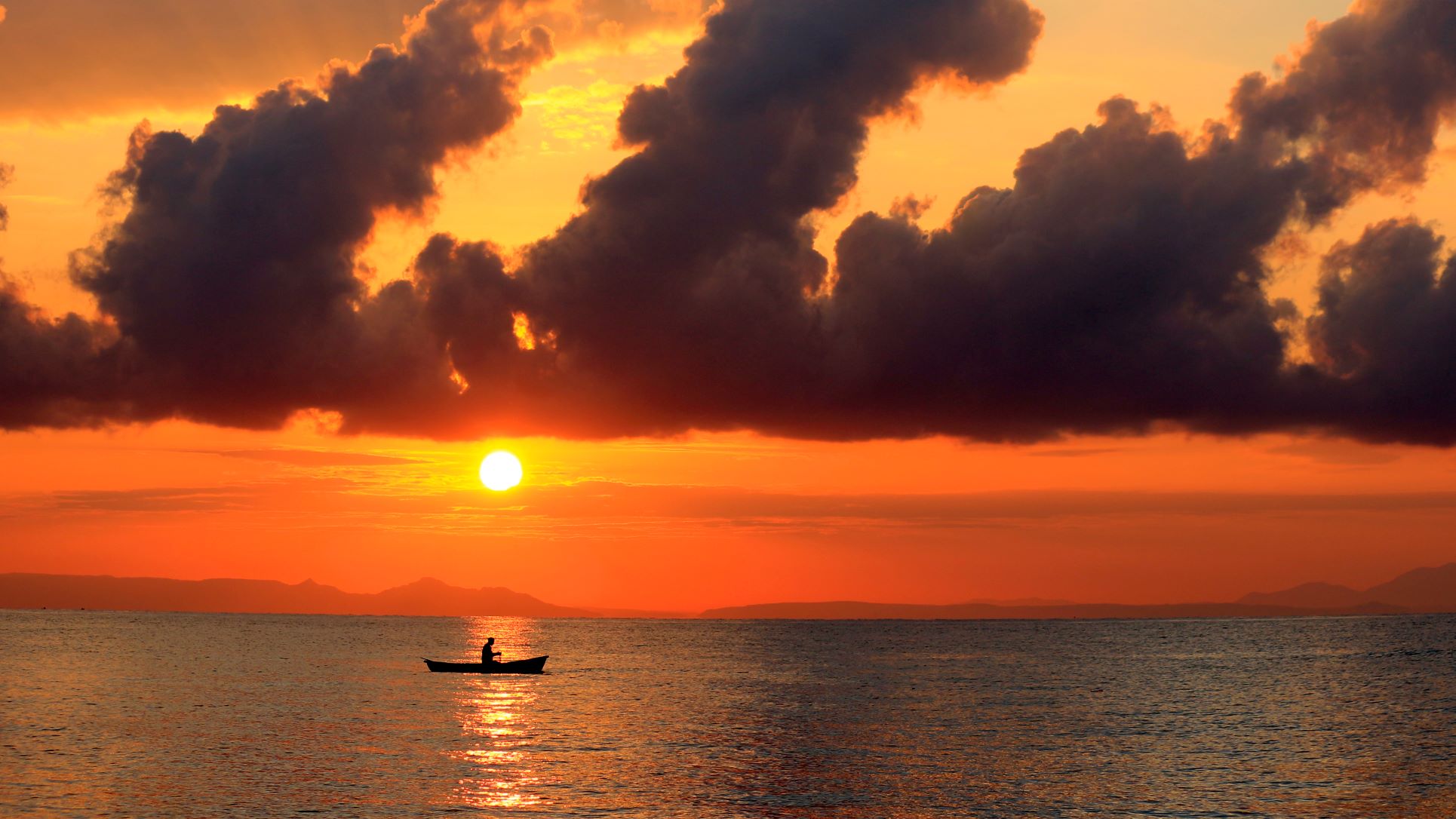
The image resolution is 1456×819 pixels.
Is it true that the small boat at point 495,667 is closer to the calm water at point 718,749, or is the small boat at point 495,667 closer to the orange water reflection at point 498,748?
the calm water at point 718,749

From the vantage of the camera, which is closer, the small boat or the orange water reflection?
the orange water reflection

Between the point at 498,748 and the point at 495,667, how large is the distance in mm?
78053

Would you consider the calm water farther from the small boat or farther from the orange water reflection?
the small boat

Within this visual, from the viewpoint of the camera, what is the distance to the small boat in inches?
6590

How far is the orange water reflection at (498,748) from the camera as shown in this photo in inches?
2805

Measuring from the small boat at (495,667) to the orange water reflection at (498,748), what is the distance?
17.2 meters

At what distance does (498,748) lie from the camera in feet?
299

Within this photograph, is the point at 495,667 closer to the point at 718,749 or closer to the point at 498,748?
the point at 498,748

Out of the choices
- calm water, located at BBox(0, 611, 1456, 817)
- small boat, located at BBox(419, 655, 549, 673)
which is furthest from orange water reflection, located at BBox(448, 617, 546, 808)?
small boat, located at BBox(419, 655, 549, 673)

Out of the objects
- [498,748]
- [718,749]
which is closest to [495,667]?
[498,748]

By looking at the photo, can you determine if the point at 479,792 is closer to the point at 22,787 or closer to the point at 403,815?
the point at 403,815

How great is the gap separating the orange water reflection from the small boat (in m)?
17.2

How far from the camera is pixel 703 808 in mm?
68688

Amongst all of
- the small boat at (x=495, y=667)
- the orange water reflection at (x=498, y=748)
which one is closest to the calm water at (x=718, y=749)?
the orange water reflection at (x=498, y=748)
